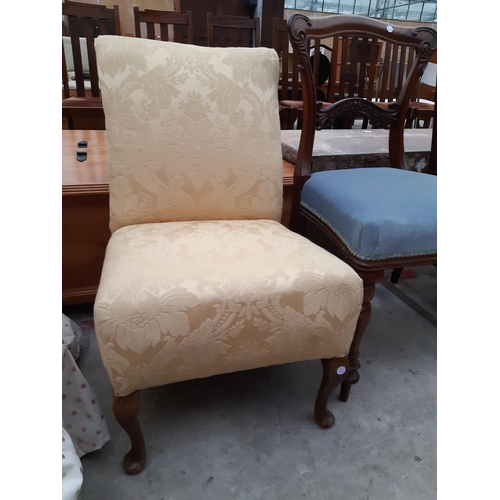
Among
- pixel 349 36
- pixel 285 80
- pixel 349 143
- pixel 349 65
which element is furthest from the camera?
pixel 285 80

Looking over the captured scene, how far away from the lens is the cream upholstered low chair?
696mm

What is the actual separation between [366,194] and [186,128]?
495 mm

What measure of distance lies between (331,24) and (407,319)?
1051 mm

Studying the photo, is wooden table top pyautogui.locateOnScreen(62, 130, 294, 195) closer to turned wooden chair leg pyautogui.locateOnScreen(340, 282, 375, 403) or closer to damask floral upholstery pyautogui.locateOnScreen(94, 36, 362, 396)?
damask floral upholstery pyautogui.locateOnScreen(94, 36, 362, 396)

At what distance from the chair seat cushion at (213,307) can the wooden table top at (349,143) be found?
698 mm

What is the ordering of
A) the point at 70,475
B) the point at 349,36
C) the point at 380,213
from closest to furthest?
the point at 70,475 → the point at 380,213 → the point at 349,36

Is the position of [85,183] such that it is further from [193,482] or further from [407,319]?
[407,319]

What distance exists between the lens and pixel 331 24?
1050 millimetres

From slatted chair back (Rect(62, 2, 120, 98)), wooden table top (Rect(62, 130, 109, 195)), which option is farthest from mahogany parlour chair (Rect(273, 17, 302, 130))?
wooden table top (Rect(62, 130, 109, 195))

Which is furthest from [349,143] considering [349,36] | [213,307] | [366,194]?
[213,307]

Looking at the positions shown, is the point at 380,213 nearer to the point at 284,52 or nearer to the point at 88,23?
the point at 284,52

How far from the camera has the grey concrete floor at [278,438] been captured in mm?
835

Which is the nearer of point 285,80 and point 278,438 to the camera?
point 278,438

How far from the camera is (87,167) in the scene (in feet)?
4.39
